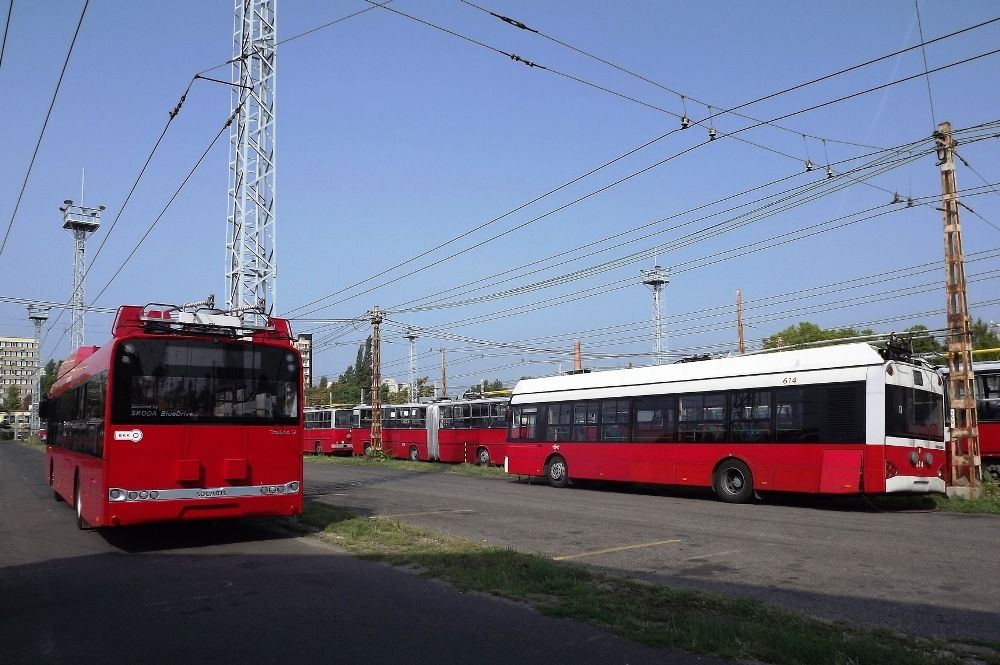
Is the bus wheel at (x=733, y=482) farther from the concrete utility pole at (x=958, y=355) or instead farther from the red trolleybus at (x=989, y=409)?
the red trolleybus at (x=989, y=409)

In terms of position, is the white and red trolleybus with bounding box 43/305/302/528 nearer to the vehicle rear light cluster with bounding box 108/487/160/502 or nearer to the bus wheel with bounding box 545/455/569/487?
the vehicle rear light cluster with bounding box 108/487/160/502

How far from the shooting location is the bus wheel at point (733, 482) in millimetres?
17797

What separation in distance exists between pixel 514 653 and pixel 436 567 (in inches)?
138

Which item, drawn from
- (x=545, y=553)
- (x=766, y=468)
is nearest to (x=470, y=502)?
(x=766, y=468)

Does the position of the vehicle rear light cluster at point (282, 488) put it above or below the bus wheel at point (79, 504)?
above

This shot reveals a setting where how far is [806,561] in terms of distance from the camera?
392 inches

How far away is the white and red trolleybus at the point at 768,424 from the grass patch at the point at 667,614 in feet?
29.3

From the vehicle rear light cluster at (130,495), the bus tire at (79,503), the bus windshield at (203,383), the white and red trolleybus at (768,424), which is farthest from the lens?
the white and red trolleybus at (768,424)

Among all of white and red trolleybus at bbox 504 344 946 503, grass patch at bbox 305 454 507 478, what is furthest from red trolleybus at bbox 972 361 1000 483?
grass patch at bbox 305 454 507 478

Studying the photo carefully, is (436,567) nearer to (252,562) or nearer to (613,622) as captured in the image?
(252,562)

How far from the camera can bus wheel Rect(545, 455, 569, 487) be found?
76.0ft

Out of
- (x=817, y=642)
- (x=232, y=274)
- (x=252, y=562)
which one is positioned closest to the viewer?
(x=817, y=642)

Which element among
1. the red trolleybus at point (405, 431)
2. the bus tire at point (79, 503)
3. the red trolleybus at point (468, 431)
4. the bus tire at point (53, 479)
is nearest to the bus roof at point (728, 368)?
the red trolleybus at point (468, 431)

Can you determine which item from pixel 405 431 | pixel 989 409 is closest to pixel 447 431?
pixel 405 431
